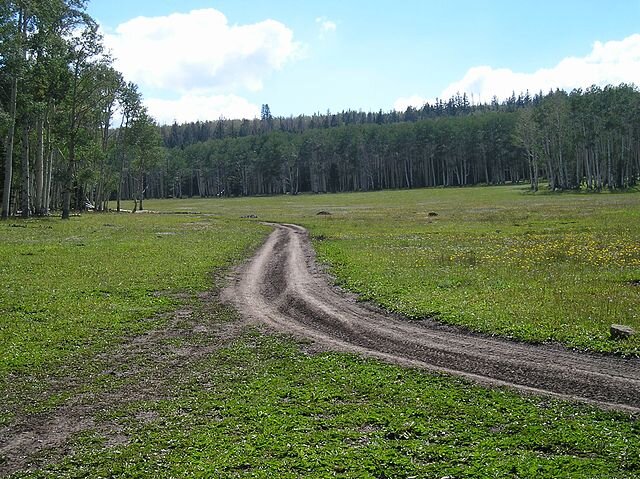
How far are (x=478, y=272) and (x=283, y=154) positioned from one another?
166m

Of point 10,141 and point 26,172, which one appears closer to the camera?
point 10,141

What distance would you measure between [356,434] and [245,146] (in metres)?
197

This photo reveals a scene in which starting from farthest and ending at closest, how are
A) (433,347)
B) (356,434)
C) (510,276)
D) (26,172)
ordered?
(26,172) → (510,276) → (433,347) → (356,434)

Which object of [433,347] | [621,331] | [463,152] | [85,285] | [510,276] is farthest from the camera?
[463,152]

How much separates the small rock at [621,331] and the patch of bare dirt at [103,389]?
10.2 m

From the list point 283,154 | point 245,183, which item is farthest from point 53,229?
point 245,183

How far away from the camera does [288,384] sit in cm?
1138

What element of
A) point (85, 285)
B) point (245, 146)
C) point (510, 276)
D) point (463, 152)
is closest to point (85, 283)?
point (85, 285)

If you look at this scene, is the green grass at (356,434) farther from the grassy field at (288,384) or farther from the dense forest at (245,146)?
the dense forest at (245,146)

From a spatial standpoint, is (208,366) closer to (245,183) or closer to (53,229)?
(53,229)

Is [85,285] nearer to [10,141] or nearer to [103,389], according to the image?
[103,389]

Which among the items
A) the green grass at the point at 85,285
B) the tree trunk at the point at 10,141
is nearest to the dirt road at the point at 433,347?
the green grass at the point at 85,285

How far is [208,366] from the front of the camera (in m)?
12.8

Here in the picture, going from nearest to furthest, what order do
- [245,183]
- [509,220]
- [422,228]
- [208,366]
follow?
[208,366]
[422,228]
[509,220]
[245,183]
